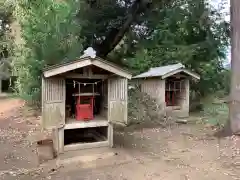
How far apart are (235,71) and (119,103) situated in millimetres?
4214

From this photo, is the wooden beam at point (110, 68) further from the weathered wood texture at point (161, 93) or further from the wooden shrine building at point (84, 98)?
the weathered wood texture at point (161, 93)

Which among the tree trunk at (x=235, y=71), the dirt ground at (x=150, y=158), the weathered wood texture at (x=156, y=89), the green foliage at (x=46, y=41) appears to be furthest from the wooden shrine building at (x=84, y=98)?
the weathered wood texture at (x=156, y=89)

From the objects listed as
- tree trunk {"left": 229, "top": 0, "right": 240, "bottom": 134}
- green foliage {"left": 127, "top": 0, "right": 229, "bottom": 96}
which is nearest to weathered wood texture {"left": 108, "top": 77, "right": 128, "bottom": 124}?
tree trunk {"left": 229, "top": 0, "right": 240, "bottom": 134}

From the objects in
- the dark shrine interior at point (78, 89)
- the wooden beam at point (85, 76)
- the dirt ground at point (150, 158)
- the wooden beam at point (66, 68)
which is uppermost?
the wooden beam at point (66, 68)

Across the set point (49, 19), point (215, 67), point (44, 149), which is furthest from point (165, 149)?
point (215, 67)

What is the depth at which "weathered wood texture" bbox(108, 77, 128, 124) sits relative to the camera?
8.09 m

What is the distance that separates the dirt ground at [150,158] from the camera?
6.21 meters

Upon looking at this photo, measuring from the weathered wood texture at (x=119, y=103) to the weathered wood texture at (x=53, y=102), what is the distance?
4.48 ft

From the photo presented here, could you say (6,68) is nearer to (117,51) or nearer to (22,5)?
(117,51)

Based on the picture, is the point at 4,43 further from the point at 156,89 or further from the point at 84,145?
the point at 84,145

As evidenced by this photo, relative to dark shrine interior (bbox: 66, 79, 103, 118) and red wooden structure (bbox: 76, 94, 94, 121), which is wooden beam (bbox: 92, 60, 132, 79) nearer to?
dark shrine interior (bbox: 66, 79, 103, 118)

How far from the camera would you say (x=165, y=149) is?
27.7ft

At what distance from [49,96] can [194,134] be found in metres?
5.42

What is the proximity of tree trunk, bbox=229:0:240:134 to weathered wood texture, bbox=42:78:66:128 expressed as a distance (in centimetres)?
554
